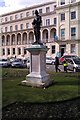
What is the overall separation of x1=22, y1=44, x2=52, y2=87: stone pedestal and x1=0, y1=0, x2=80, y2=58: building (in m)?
36.5

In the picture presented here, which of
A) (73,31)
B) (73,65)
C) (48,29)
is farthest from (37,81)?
(48,29)

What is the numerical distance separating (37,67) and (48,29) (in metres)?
47.1

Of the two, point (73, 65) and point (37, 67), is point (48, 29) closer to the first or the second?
point (73, 65)

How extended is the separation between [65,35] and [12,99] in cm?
4151

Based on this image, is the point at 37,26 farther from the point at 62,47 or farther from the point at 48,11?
the point at 48,11

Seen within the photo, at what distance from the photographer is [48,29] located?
59.2 m

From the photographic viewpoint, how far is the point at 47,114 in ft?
27.1

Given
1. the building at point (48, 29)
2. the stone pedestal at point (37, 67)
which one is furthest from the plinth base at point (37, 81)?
the building at point (48, 29)

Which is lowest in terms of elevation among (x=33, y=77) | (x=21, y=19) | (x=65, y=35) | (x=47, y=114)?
(x=47, y=114)

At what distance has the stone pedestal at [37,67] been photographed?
41.2ft

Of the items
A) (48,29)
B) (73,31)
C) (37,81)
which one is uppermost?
(48,29)

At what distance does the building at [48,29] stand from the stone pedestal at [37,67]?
36467mm

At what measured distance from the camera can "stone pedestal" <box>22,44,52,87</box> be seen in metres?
12.6

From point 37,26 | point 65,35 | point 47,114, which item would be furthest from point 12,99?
point 65,35
